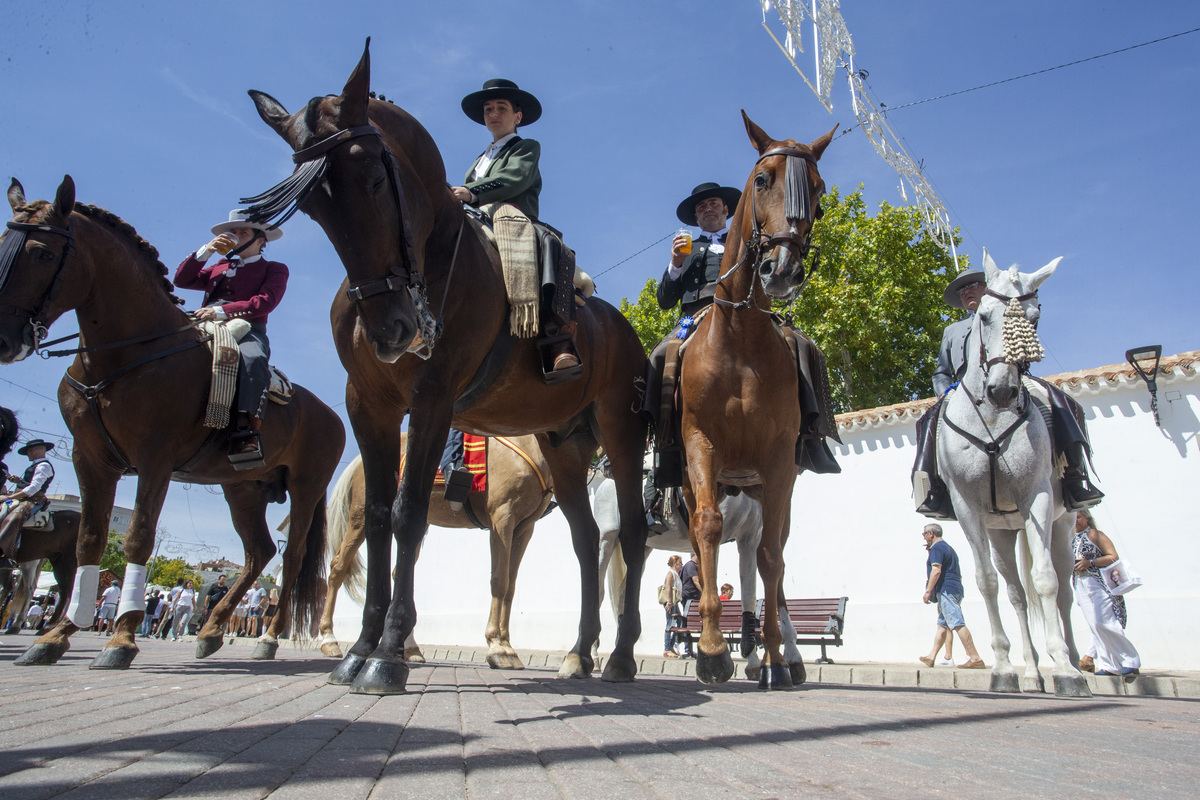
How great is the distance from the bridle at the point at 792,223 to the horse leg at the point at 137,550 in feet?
13.5

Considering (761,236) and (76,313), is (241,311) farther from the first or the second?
(761,236)

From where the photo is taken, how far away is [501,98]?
235 inches

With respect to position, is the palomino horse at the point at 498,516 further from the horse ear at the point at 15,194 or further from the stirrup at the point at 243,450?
the horse ear at the point at 15,194

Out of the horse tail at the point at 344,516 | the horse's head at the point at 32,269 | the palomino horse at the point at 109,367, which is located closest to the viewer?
the horse's head at the point at 32,269

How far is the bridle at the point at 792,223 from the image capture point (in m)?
4.71

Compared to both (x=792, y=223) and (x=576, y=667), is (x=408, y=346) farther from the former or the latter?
(x=576, y=667)

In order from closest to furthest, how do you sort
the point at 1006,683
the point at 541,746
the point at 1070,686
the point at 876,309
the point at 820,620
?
1. the point at 541,746
2. the point at 1070,686
3. the point at 1006,683
4. the point at 820,620
5. the point at 876,309

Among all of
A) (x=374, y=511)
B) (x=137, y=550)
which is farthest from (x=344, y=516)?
(x=374, y=511)

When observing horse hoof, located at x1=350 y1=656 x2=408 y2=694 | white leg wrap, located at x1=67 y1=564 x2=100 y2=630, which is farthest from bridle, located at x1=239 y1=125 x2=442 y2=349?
white leg wrap, located at x1=67 y1=564 x2=100 y2=630

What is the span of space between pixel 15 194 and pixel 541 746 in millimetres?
5625

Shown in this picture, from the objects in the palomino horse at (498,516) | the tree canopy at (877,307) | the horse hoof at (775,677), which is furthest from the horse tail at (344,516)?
the tree canopy at (877,307)

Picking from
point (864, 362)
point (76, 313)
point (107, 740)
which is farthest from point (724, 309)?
point (864, 362)

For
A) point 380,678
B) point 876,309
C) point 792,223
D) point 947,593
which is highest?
point 876,309

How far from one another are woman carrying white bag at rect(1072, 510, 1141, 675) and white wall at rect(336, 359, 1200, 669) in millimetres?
2923
